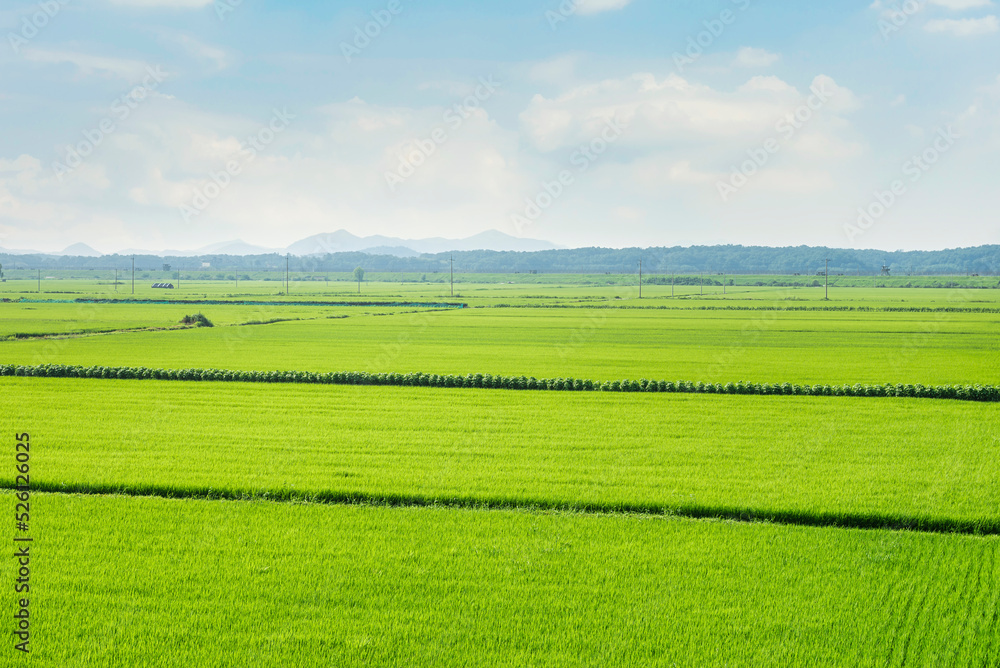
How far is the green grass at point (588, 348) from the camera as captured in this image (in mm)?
29422

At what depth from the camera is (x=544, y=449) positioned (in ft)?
52.7

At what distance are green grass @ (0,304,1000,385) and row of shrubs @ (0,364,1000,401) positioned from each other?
8.19 feet

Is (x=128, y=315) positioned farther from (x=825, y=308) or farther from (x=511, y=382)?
(x=825, y=308)

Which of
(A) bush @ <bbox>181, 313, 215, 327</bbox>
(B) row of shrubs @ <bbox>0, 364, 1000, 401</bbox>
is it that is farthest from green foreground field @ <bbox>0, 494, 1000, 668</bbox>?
(A) bush @ <bbox>181, 313, 215, 327</bbox>

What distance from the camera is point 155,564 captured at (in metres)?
9.78

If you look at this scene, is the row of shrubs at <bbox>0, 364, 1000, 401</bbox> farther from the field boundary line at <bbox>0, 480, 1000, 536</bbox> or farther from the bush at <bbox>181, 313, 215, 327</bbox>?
the bush at <bbox>181, 313, 215, 327</bbox>

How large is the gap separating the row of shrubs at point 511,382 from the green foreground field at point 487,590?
12.9 metres

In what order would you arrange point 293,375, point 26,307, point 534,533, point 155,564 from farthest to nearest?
point 26,307 < point 293,375 < point 534,533 < point 155,564

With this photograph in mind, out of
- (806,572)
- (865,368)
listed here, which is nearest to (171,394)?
(806,572)

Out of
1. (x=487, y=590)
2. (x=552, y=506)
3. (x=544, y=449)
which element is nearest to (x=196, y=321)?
(x=544, y=449)

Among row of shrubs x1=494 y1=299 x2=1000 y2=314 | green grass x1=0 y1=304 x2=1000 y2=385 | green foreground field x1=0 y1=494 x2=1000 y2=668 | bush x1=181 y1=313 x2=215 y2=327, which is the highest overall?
row of shrubs x1=494 y1=299 x2=1000 y2=314

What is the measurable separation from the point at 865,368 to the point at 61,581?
94.0 feet

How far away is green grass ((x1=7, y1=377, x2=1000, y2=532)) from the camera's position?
12766 millimetres

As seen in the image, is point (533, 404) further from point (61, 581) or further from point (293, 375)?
point (61, 581)
